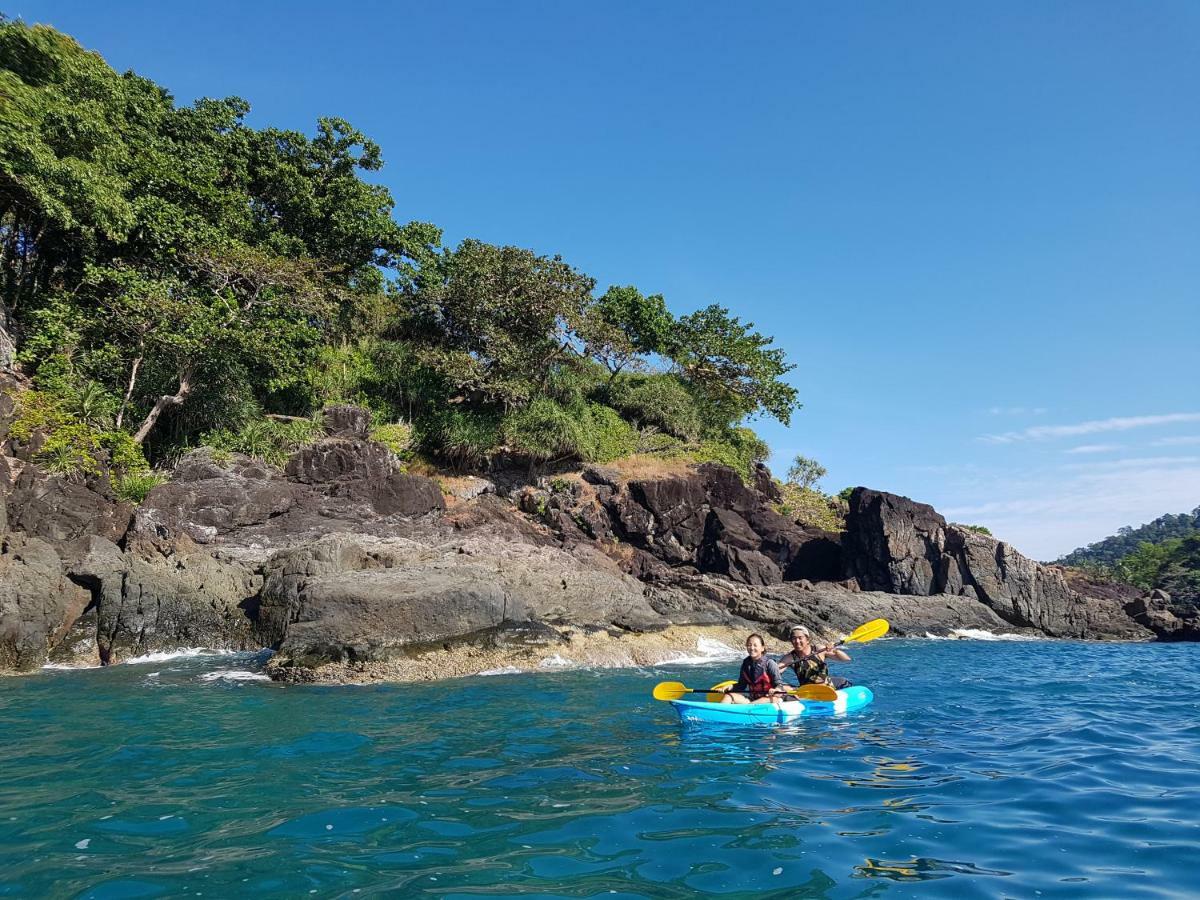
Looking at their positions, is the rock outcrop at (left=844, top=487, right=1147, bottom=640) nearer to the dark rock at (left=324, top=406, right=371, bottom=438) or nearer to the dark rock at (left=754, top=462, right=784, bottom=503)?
the dark rock at (left=754, top=462, right=784, bottom=503)

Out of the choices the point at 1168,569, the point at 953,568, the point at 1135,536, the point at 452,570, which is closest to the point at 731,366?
the point at 953,568

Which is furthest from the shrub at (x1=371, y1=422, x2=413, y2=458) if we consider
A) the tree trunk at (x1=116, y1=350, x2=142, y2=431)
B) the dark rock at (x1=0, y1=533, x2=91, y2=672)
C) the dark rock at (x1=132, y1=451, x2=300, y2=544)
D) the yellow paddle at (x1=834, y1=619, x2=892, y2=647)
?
the yellow paddle at (x1=834, y1=619, x2=892, y2=647)

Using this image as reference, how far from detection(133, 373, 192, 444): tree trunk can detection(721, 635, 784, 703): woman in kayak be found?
58.8ft

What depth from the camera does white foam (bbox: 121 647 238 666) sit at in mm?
13688

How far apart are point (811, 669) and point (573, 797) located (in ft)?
20.3

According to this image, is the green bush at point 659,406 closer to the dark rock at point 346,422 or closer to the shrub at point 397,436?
the shrub at point 397,436

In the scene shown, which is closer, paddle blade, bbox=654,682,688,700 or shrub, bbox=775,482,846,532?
paddle blade, bbox=654,682,688,700

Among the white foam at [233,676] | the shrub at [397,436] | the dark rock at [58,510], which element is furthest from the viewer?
Result: the shrub at [397,436]

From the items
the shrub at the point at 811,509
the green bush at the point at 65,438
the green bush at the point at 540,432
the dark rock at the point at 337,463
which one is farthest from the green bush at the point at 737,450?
the green bush at the point at 65,438

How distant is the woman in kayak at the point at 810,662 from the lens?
1069 cm

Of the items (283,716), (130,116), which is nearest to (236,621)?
(283,716)

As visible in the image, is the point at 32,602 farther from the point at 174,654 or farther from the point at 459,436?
the point at 459,436

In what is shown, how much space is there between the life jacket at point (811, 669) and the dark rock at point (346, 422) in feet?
55.8

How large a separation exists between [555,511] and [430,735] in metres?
16.8
